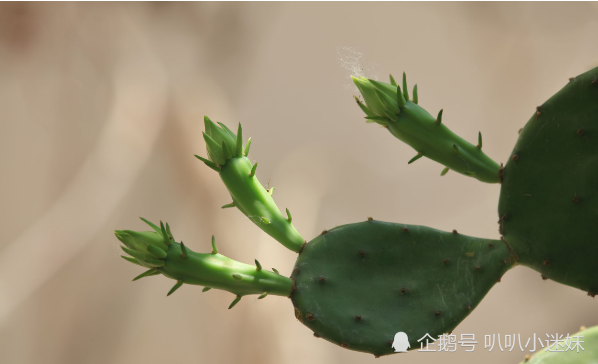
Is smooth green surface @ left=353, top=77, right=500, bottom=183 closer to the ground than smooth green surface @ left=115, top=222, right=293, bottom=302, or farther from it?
farther from it

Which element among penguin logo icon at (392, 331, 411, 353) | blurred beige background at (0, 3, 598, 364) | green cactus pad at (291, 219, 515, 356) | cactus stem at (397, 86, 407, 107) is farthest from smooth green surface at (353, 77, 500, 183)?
blurred beige background at (0, 3, 598, 364)

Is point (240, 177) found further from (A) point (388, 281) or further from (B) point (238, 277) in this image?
(A) point (388, 281)

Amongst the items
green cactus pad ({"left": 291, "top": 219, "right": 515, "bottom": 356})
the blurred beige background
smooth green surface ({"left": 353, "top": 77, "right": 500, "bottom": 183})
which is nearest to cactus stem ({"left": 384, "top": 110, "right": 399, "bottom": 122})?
smooth green surface ({"left": 353, "top": 77, "right": 500, "bottom": 183})

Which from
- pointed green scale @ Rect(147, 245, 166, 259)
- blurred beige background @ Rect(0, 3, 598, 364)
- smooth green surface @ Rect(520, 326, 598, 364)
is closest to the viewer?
pointed green scale @ Rect(147, 245, 166, 259)

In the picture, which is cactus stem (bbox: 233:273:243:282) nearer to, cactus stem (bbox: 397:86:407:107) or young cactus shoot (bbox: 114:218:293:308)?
young cactus shoot (bbox: 114:218:293:308)

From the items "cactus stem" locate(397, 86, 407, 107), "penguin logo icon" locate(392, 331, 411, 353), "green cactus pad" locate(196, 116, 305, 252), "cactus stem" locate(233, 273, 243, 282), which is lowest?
"penguin logo icon" locate(392, 331, 411, 353)

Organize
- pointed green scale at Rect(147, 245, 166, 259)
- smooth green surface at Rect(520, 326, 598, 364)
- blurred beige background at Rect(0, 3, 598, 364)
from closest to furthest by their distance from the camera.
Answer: pointed green scale at Rect(147, 245, 166, 259)
smooth green surface at Rect(520, 326, 598, 364)
blurred beige background at Rect(0, 3, 598, 364)

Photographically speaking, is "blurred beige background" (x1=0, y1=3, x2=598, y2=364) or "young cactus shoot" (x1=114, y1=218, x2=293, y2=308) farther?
"blurred beige background" (x1=0, y1=3, x2=598, y2=364)

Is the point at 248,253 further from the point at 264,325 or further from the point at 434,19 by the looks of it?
the point at 434,19
